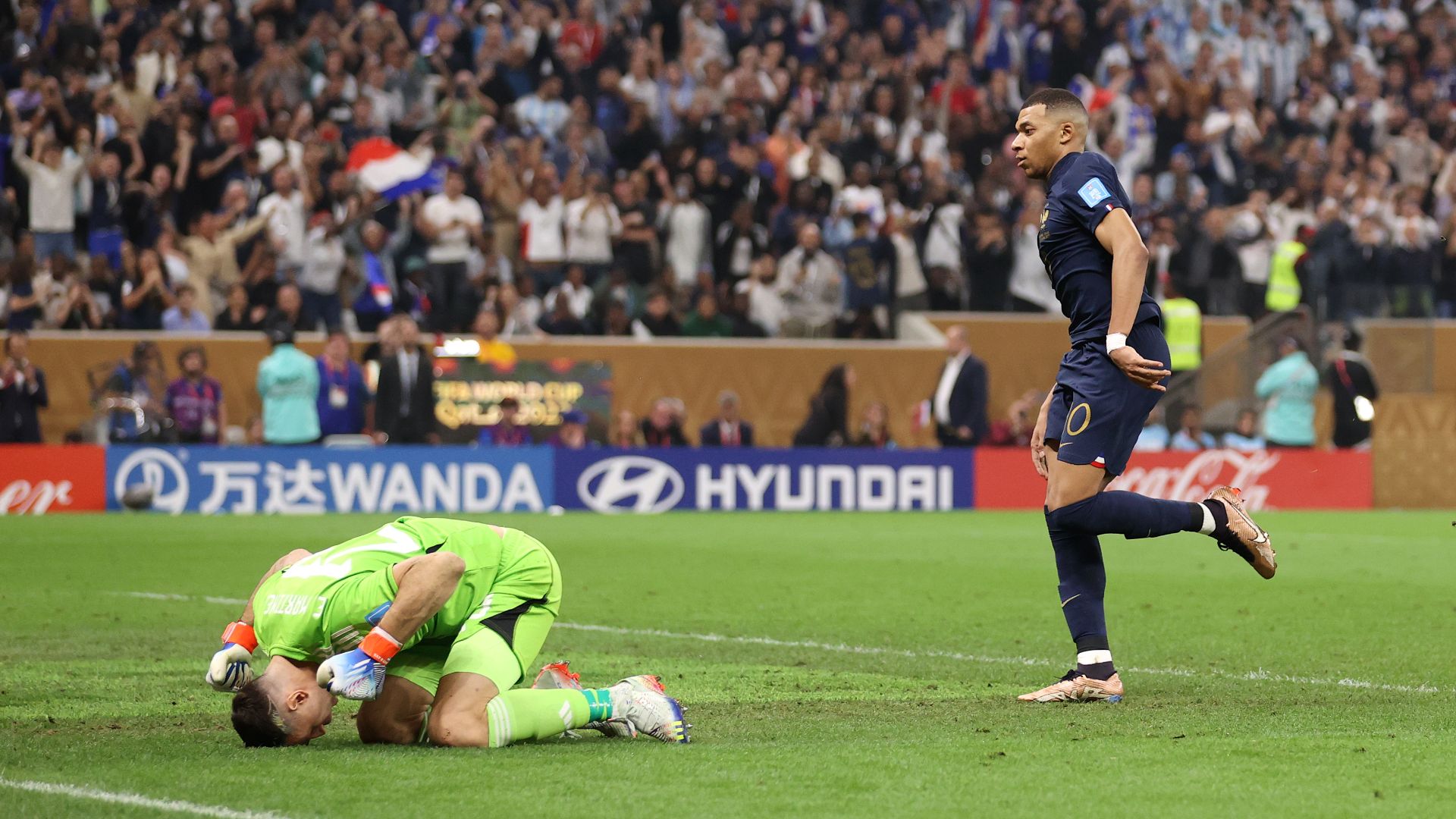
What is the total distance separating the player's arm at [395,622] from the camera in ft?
19.6

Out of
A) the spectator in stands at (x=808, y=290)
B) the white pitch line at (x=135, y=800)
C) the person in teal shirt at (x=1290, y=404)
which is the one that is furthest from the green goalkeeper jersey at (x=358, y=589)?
the person in teal shirt at (x=1290, y=404)

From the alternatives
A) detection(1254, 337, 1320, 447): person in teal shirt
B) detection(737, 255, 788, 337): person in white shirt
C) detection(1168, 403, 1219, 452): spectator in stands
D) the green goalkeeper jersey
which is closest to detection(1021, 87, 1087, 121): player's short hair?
the green goalkeeper jersey

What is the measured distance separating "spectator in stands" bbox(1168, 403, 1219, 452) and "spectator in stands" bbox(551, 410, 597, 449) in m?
7.17

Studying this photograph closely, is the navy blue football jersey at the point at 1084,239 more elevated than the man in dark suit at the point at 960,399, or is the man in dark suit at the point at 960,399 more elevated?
the navy blue football jersey at the point at 1084,239

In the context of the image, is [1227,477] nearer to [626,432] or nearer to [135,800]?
[626,432]

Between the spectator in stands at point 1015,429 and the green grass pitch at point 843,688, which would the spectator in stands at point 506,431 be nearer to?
the green grass pitch at point 843,688

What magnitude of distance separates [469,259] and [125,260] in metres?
3.78

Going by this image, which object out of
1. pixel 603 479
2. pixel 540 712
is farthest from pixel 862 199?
pixel 540 712

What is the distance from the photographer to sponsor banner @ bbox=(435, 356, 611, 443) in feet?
71.9

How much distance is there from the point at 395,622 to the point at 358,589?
232mm

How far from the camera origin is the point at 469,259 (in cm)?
2227

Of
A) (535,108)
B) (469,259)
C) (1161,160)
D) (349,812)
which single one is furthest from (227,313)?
(349,812)

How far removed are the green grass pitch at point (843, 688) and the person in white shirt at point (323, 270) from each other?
5.19 metres

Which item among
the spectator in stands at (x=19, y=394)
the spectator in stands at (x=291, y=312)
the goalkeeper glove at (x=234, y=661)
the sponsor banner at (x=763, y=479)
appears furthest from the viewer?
the sponsor banner at (x=763, y=479)
